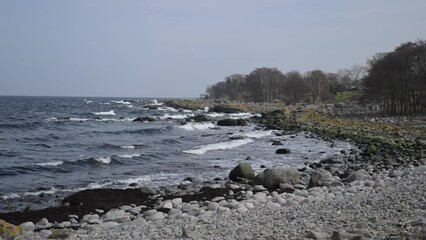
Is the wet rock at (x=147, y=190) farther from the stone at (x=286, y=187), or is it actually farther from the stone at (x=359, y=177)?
the stone at (x=359, y=177)

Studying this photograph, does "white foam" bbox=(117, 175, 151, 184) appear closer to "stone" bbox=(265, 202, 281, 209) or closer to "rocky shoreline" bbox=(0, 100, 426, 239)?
"rocky shoreline" bbox=(0, 100, 426, 239)

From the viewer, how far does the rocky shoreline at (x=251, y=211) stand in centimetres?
761

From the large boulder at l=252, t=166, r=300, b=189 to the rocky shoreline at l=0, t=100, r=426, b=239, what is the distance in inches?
1.4

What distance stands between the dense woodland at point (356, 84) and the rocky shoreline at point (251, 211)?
27.7 m

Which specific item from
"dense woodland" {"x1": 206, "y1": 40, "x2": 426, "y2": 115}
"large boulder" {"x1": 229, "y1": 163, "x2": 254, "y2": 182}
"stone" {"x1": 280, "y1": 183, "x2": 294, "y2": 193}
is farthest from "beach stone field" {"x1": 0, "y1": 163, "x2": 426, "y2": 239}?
"dense woodland" {"x1": 206, "y1": 40, "x2": 426, "y2": 115}

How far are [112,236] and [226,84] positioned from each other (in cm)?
12240

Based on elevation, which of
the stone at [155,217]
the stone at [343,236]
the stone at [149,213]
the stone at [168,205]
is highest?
the stone at [343,236]

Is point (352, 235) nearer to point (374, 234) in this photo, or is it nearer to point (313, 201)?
point (374, 234)

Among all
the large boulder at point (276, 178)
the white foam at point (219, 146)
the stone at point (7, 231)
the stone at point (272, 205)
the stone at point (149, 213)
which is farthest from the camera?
the white foam at point (219, 146)

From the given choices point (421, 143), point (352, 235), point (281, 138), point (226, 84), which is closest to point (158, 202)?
point (352, 235)

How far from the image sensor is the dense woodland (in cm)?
4153

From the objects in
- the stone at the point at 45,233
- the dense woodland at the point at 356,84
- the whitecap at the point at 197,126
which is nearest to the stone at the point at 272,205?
the stone at the point at 45,233

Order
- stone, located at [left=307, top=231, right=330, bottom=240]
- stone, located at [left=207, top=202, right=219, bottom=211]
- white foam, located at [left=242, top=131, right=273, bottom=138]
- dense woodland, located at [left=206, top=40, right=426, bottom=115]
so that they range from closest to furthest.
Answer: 1. stone, located at [left=307, top=231, right=330, bottom=240]
2. stone, located at [left=207, top=202, right=219, bottom=211]
3. white foam, located at [left=242, top=131, right=273, bottom=138]
4. dense woodland, located at [left=206, top=40, right=426, bottom=115]

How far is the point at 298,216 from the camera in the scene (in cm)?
878
